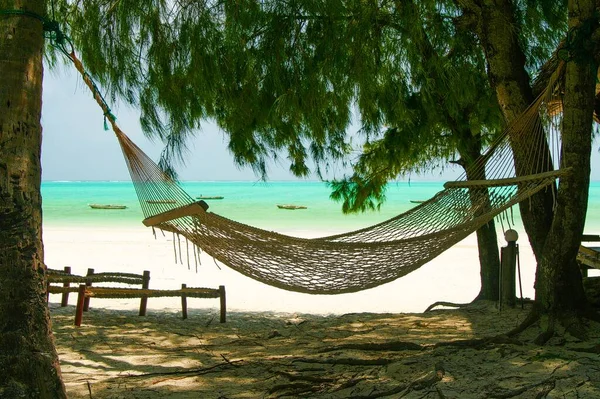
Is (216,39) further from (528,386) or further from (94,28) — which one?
(528,386)

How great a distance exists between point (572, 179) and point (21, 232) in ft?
6.14

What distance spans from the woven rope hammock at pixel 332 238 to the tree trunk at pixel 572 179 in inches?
3.0


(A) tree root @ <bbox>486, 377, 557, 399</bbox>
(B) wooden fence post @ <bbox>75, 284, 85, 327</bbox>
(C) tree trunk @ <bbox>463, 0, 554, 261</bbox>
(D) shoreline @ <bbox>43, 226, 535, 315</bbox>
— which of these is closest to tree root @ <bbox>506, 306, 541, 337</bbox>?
(C) tree trunk @ <bbox>463, 0, 554, 261</bbox>

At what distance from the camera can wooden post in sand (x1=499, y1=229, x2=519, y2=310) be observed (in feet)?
9.96

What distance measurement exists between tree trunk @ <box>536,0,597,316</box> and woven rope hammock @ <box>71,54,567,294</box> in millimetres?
76

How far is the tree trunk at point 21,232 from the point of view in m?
1.53

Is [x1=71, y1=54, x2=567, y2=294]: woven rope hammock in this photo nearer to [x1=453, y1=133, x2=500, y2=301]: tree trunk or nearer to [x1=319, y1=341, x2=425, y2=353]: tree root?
[x1=319, y1=341, x2=425, y2=353]: tree root

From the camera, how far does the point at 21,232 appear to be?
61.8 inches

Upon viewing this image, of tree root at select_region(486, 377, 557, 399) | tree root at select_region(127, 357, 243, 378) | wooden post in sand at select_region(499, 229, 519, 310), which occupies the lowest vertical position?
tree root at select_region(127, 357, 243, 378)

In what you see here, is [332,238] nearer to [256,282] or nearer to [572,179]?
[572,179]

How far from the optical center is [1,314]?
60.2 inches

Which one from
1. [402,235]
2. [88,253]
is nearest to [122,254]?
[88,253]

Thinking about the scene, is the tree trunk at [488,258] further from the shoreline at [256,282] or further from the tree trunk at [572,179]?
the tree trunk at [572,179]

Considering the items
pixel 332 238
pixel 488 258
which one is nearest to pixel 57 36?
pixel 332 238
